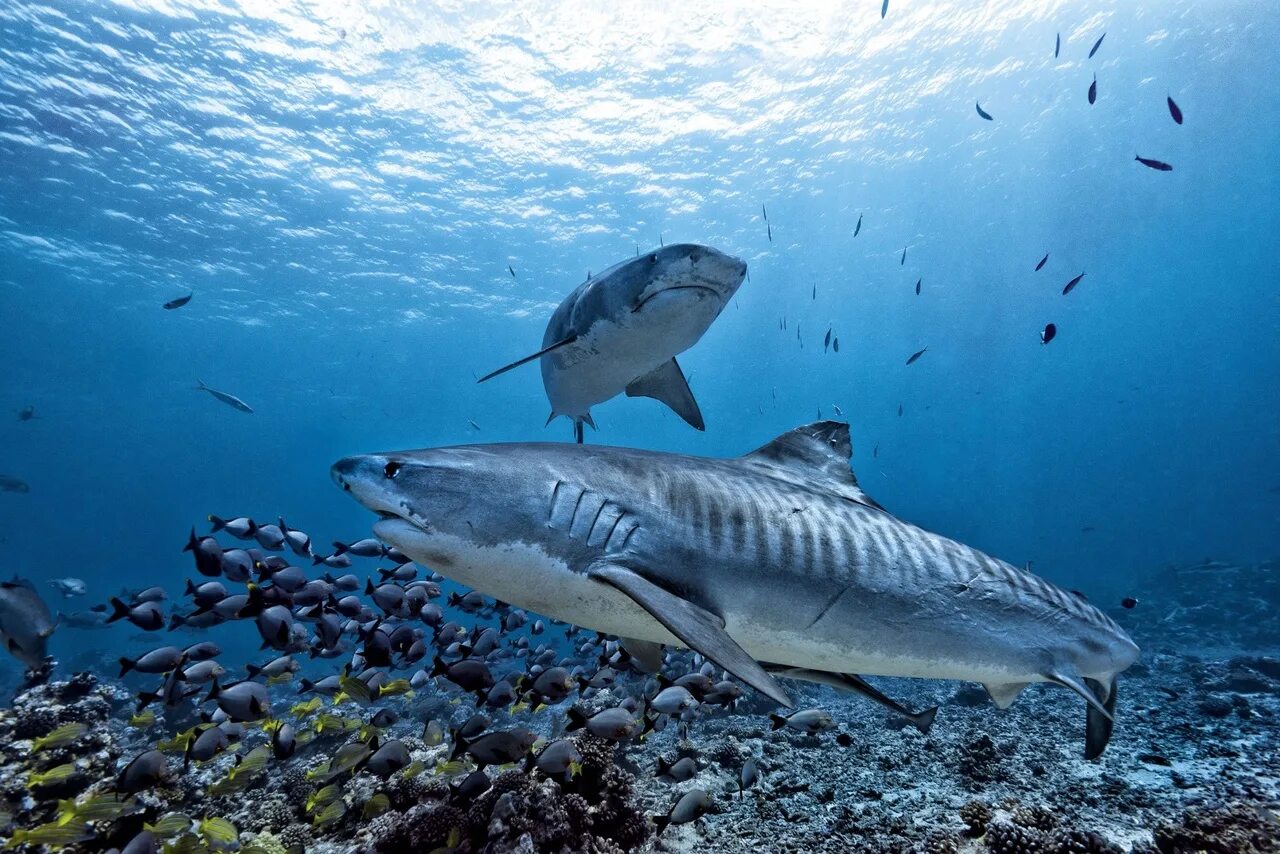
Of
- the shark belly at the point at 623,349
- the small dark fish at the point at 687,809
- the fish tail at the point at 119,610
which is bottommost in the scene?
the small dark fish at the point at 687,809

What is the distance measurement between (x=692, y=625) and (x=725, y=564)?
595 mm

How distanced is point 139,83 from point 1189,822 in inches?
1261

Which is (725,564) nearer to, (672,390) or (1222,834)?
(672,390)

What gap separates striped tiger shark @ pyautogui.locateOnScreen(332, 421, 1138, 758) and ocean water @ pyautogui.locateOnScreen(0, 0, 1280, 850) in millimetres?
4880

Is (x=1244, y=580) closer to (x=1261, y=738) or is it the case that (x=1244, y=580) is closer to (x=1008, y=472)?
(x=1261, y=738)

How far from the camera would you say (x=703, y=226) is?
1422 inches

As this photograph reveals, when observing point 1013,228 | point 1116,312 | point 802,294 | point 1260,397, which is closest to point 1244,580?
point 1013,228

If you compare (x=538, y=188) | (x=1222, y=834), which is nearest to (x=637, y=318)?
(x=1222, y=834)

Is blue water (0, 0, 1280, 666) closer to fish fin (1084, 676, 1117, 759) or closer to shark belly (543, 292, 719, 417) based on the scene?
shark belly (543, 292, 719, 417)

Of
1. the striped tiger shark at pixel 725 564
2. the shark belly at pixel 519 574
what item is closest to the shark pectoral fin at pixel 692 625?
the striped tiger shark at pixel 725 564

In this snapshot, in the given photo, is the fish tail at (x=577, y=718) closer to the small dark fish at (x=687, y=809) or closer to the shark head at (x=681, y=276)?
the small dark fish at (x=687, y=809)

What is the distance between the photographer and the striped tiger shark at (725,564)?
7.78ft

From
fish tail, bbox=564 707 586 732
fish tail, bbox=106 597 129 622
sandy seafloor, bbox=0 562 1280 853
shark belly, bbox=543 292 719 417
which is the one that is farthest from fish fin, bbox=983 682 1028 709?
fish tail, bbox=106 597 129 622

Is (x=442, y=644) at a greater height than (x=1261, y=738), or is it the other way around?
(x=442, y=644)
